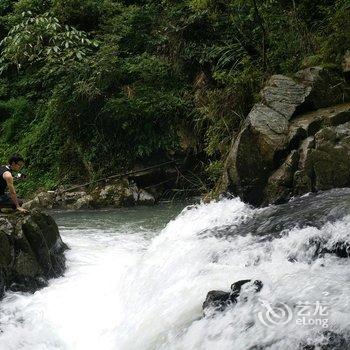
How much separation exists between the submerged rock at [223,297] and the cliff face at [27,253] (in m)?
2.77

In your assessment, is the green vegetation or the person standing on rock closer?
the person standing on rock

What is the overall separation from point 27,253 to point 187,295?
2395mm

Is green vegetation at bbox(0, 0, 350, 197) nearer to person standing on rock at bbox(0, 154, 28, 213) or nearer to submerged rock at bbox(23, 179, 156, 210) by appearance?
submerged rock at bbox(23, 179, 156, 210)

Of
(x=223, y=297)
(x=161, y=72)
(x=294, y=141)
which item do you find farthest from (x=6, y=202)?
(x=161, y=72)

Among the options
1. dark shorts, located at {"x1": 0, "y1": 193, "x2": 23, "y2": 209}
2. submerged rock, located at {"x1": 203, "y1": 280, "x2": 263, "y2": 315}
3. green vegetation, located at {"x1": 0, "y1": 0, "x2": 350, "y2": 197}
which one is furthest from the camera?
green vegetation, located at {"x1": 0, "y1": 0, "x2": 350, "y2": 197}

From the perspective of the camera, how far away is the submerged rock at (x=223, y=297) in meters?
4.01

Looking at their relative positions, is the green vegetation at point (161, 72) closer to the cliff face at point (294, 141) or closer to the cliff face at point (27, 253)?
the cliff face at point (294, 141)

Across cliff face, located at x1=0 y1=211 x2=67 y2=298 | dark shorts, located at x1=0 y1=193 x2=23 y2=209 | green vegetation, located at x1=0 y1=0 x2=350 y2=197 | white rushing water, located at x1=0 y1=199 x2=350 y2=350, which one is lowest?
white rushing water, located at x1=0 y1=199 x2=350 y2=350

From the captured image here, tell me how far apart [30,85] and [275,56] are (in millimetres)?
10656

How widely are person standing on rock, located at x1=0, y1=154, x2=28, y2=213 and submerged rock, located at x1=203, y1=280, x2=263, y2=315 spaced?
342 centimetres

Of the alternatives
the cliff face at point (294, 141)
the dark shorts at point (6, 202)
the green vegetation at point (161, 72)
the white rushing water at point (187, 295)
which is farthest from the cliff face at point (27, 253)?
the green vegetation at point (161, 72)

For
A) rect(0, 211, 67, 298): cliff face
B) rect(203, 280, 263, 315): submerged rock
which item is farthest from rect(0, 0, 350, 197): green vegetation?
rect(203, 280, 263, 315): submerged rock

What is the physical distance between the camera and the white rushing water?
143 inches

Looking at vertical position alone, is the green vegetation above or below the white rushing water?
above
